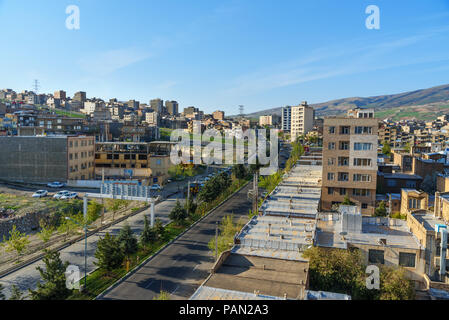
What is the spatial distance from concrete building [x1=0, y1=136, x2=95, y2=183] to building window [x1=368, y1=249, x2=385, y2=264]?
41.1m

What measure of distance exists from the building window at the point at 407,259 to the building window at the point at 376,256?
0.93 meters

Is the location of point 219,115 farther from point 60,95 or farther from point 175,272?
point 175,272

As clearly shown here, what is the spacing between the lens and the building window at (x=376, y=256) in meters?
18.4

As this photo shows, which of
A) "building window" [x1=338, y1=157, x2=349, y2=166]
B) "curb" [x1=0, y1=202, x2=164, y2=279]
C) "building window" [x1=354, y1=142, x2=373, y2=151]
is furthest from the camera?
"building window" [x1=338, y1=157, x2=349, y2=166]

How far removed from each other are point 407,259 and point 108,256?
16360mm

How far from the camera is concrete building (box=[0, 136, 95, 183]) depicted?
4775 centimetres

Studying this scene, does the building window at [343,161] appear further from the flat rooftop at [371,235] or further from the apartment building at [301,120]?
the apartment building at [301,120]

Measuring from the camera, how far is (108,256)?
20.5 m

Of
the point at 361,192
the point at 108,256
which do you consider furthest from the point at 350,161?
the point at 108,256

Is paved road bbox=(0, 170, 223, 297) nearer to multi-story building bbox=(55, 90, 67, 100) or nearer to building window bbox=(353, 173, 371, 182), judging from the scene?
building window bbox=(353, 173, 371, 182)

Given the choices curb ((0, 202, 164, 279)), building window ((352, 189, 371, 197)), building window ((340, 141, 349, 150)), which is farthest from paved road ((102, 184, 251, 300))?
building window ((340, 141, 349, 150))
